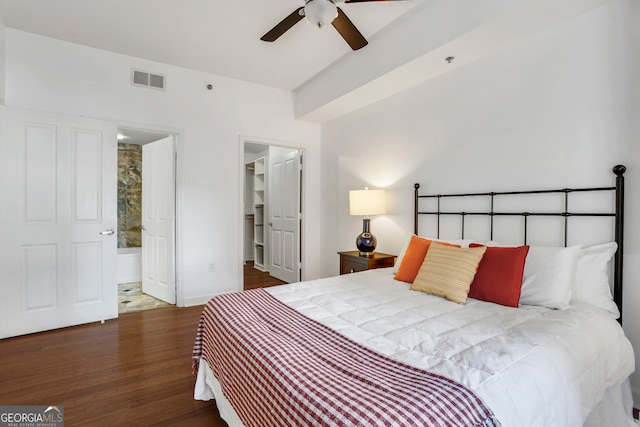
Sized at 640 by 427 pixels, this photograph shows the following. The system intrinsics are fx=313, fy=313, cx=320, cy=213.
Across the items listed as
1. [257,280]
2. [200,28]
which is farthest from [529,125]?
[257,280]

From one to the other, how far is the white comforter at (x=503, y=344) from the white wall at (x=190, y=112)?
2.21 metres

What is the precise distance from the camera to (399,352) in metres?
1.29

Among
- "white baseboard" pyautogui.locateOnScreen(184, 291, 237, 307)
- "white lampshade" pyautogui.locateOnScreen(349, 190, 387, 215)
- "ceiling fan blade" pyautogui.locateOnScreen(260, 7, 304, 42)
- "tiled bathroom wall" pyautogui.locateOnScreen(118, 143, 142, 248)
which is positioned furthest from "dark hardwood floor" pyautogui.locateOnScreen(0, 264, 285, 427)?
"ceiling fan blade" pyautogui.locateOnScreen(260, 7, 304, 42)

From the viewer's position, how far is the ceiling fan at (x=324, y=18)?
182cm

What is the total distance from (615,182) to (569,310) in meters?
0.87

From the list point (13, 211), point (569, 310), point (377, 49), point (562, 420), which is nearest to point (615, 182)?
point (569, 310)

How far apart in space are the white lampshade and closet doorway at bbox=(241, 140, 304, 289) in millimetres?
1439

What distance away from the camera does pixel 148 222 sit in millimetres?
4285

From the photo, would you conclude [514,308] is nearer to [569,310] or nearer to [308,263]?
[569,310]

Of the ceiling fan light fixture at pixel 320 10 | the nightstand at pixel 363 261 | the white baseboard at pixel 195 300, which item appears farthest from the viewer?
the white baseboard at pixel 195 300

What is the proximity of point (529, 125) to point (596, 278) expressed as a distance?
3.75ft

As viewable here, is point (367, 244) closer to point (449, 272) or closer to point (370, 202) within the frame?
point (370, 202)

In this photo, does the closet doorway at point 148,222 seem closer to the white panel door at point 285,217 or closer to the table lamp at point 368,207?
the white panel door at point 285,217

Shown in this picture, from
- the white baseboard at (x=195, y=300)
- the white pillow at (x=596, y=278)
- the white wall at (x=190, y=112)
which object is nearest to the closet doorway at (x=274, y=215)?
the white wall at (x=190, y=112)
